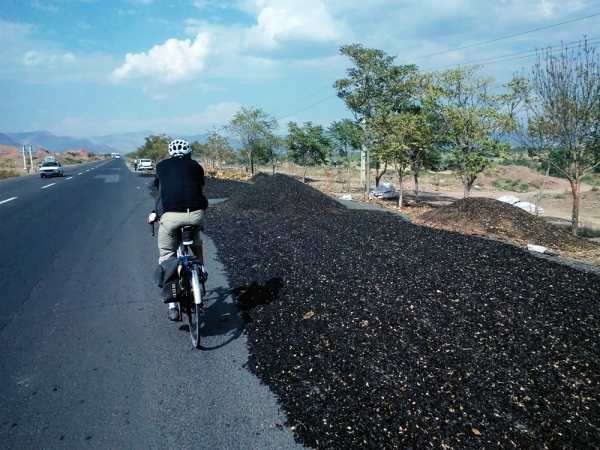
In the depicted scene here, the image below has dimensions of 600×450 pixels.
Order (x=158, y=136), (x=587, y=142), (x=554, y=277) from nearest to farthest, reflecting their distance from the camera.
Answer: (x=554, y=277) → (x=587, y=142) → (x=158, y=136)

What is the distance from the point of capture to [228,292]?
6332 mm

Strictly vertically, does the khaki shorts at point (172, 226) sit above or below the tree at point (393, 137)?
below

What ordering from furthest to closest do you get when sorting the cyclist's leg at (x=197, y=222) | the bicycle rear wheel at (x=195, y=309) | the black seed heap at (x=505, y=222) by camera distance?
1. the black seed heap at (x=505, y=222)
2. the cyclist's leg at (x=197, y=222)
3. the bicycle rear wheel at (x=195, y=309)

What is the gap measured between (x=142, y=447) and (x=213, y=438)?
0.51 meters

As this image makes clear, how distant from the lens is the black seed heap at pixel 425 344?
A: 10.5ft

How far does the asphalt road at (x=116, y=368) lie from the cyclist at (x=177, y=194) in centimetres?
128

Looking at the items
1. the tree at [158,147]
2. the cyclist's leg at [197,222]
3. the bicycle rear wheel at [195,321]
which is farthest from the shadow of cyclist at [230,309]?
the tree at [158,147]

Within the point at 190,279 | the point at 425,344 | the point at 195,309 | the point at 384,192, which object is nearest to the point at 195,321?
the point at 195,309

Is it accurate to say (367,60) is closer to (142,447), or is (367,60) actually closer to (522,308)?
(522,308)

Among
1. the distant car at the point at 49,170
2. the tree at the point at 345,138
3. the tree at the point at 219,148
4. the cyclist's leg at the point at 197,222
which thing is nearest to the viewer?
the cyclist's leg at the point at 197,222

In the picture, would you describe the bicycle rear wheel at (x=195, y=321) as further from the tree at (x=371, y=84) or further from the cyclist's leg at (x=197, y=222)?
the tree at (x=371, y=84)

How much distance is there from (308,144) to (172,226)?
3542 cm

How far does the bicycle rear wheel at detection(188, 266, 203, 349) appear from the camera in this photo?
4.49 m

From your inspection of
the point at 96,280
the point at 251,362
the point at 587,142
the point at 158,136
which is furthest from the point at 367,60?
the point at 158,136
